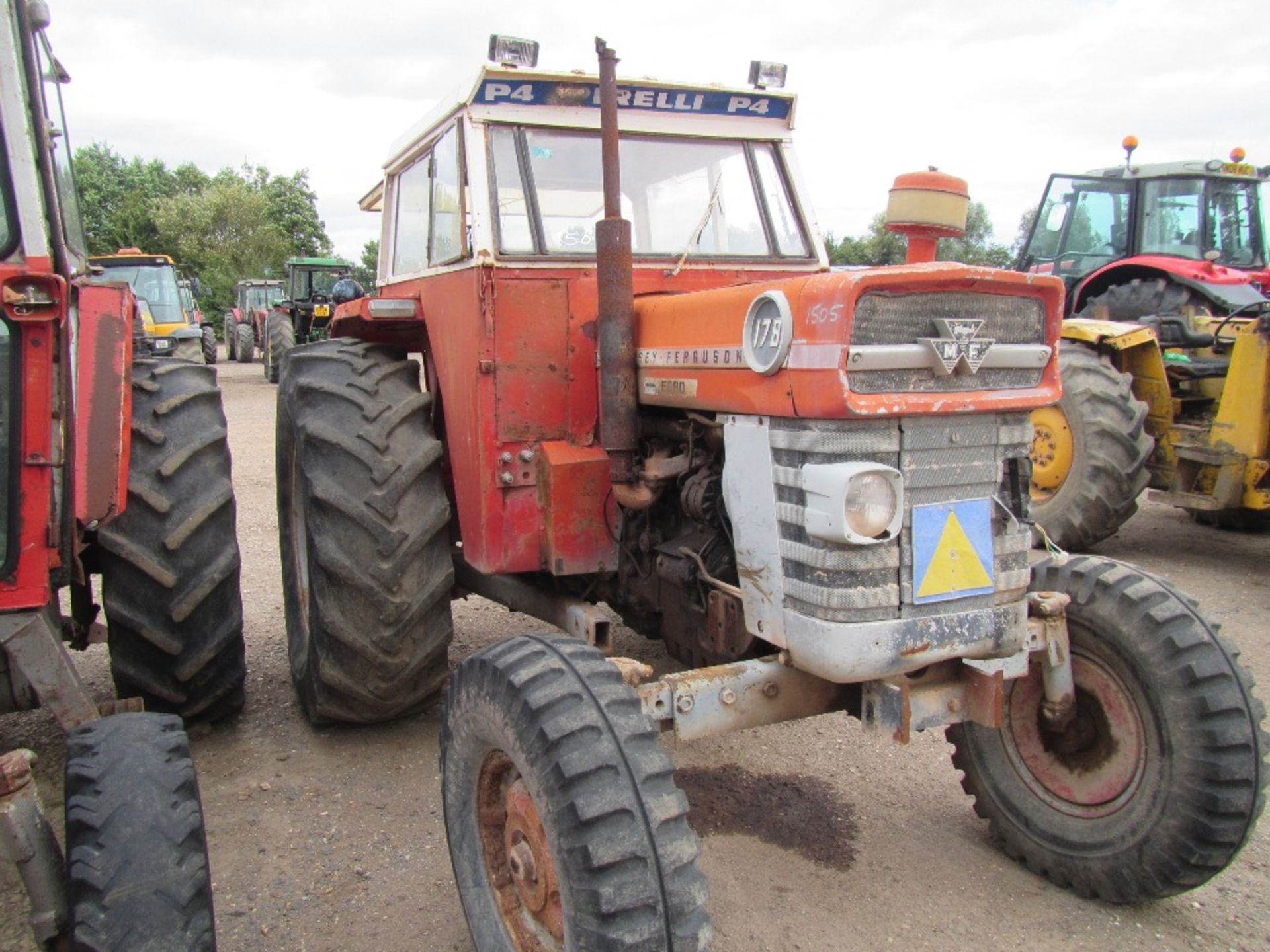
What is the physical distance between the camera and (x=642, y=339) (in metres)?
3.23

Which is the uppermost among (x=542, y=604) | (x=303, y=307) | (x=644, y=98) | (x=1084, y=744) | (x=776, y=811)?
(x=644, y=98)

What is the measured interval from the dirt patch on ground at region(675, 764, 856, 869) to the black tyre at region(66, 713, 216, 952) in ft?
4.94

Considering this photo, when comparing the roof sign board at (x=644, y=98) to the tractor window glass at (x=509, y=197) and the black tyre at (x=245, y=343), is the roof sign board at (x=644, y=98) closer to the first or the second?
the tractor window glass at (x=509, y=197)

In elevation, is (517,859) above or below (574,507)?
below

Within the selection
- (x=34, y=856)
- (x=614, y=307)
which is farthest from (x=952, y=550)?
(x=34, y=856)

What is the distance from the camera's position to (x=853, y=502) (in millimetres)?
2324

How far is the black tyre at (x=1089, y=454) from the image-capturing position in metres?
6.22

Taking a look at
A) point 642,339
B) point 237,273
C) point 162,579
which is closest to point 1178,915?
point 642,339

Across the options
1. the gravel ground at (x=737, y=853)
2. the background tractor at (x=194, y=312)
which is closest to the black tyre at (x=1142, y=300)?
the gravel ground at (x=737, y=853)

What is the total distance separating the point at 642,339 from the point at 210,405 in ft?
5.65

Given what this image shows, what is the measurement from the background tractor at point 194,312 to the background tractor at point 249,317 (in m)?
1.89

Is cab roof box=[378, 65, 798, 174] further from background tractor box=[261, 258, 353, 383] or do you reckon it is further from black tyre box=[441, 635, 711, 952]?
background tractor box=[261, 258, 353, 383]

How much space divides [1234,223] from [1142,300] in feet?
5.12

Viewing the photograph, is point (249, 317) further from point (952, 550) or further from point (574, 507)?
point (952, 550)
